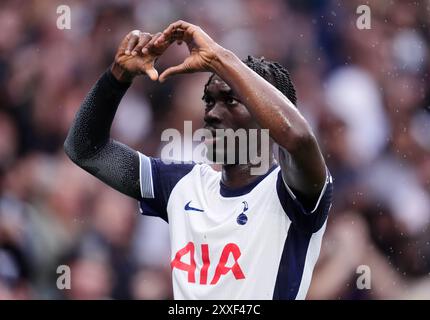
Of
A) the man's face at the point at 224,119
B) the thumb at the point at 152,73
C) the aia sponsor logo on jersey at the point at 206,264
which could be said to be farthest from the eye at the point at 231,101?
the aia sponsor logo on jersey at the point at 206,264

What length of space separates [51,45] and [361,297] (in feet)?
8.59

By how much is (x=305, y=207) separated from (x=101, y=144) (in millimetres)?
910

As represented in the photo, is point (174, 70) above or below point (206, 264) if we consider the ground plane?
above

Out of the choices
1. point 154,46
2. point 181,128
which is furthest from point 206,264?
point 181,128

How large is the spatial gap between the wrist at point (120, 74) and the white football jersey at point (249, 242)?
529 millimetres

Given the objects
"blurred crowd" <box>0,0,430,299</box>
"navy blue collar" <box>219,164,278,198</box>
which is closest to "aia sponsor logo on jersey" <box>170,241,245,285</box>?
"navy blue collar" <box>219,164,278,198</box>

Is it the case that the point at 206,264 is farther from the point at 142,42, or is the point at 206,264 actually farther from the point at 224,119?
the point at 142,42

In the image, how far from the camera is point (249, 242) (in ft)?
8.67

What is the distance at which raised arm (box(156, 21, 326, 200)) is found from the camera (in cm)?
242

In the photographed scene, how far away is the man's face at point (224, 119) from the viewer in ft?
9.23

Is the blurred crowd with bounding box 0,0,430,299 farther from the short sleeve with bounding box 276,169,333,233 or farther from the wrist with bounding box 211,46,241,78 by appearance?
the wrist with bounding box 211,46,241,78

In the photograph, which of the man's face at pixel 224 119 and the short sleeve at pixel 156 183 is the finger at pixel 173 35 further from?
the short sleeve at pixel 156 183

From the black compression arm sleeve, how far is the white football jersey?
0.29 metres

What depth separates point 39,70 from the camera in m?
5.12
